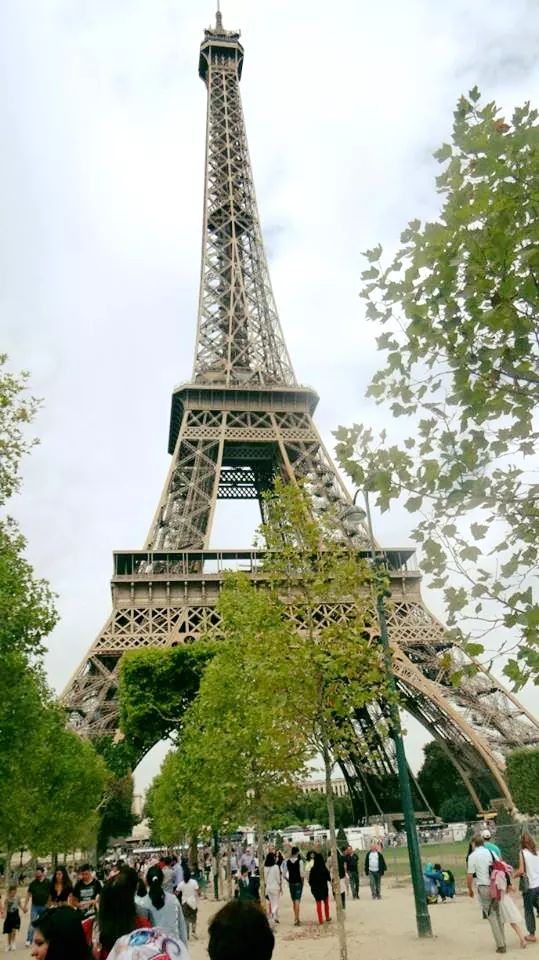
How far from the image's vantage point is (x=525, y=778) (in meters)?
36.2

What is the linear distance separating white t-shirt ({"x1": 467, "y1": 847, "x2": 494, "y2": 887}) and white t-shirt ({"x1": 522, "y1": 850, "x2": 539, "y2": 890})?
2.62ft

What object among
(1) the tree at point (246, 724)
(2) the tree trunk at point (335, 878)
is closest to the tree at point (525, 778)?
(1) the tree at point (246, 724)

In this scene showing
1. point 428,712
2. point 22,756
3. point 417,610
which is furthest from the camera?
point 417,610

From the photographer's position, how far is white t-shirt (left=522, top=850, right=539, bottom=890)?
41.4ft

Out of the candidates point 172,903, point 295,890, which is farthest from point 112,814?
point 172,903

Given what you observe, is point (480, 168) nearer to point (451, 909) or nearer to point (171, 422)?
point (451, 909)

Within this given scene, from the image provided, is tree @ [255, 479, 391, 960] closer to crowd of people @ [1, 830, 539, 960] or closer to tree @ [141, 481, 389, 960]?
tree @ [141, 481, 389, 960]

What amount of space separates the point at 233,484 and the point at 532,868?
46881 mm

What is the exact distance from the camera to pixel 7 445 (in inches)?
710

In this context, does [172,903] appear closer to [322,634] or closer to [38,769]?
[322,634]

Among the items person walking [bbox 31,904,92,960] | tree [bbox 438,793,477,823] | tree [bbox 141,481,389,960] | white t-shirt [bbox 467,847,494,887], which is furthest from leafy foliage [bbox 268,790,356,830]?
person walking [bbox 31,904,92,960]

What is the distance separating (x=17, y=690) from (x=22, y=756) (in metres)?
3.95

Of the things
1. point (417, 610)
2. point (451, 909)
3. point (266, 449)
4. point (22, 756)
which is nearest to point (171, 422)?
point (266, 449)

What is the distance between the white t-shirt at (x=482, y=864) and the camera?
481 inches
